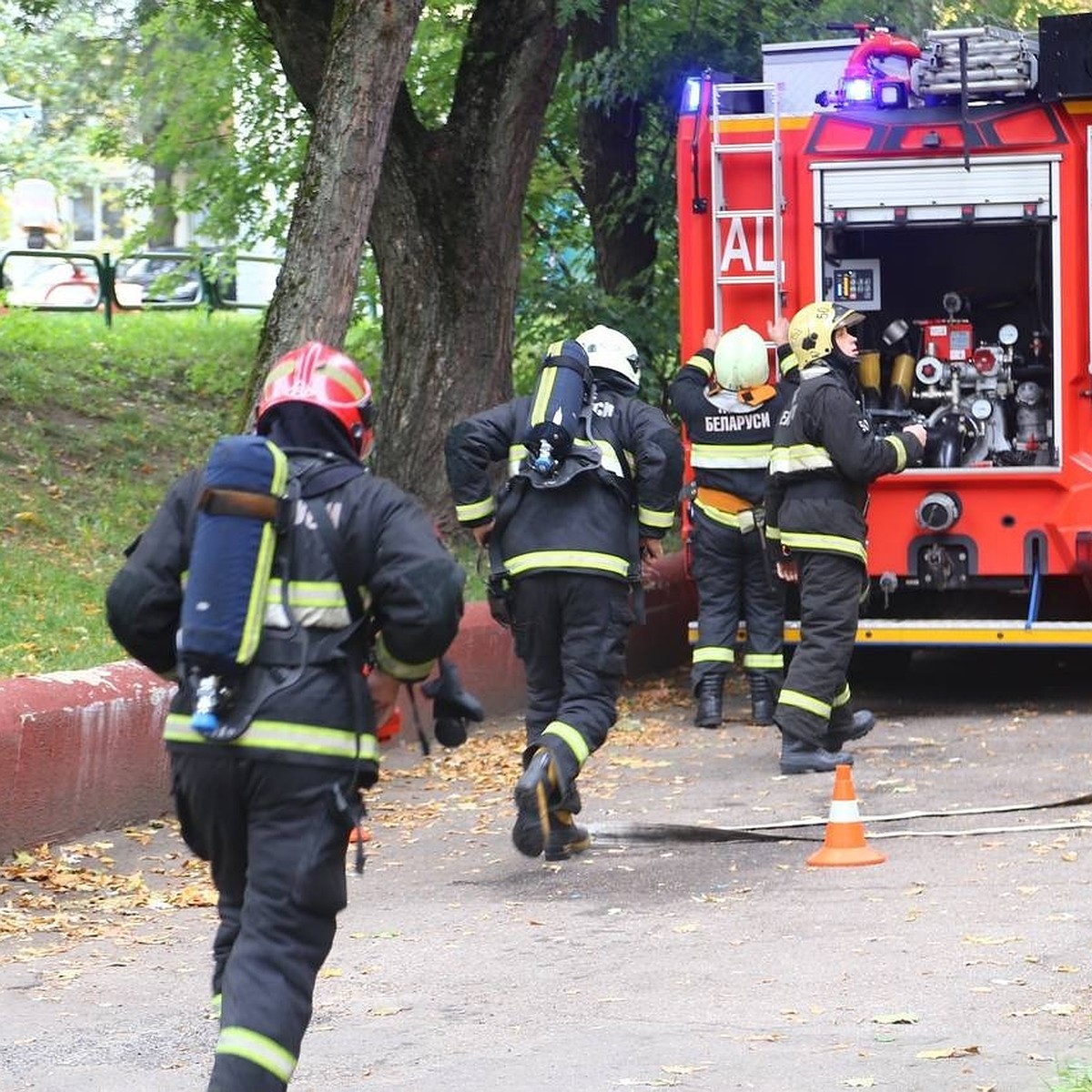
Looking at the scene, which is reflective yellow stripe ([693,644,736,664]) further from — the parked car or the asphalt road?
the parked car

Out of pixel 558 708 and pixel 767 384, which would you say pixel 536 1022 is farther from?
pixel 767 384

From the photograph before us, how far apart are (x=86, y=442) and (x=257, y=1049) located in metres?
10.9

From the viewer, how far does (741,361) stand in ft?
33.3

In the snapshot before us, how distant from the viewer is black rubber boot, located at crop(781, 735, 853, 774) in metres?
8.99

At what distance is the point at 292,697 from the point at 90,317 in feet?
56.5

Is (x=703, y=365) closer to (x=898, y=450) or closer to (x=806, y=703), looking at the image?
(x=898, y=450)

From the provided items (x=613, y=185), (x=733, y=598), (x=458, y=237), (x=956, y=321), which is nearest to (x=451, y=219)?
(x=458, y=237)

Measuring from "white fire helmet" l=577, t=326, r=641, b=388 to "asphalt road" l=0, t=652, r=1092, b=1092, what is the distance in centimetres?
165

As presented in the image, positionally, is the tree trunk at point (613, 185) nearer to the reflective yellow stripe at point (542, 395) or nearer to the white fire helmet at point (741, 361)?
the white fire helmet at point (741, 361)

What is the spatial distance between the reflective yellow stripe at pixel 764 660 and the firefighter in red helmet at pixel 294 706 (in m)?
6.01

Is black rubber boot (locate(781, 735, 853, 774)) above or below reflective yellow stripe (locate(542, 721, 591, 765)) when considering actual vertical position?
below

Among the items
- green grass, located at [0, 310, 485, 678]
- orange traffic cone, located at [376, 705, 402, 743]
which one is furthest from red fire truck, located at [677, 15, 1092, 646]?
orange traffic cone, located at [376, 705, 402, 743]

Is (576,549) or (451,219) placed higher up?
(451,219)

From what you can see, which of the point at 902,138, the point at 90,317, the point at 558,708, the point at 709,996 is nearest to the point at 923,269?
the point at 902,138
